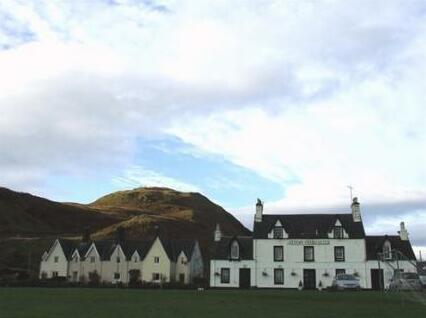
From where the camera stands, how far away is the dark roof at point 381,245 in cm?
7394

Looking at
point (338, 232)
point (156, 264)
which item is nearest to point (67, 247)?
point (156, 264)

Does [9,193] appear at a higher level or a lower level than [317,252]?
higher

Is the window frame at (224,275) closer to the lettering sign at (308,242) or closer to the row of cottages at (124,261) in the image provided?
the lettering sign at (308,242)

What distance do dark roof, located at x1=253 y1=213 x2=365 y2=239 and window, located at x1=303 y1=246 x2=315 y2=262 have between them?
4.80 feet

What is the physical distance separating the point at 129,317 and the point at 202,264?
7824 centimetres

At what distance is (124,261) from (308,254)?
96.9 ft

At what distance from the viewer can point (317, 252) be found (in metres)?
76.1

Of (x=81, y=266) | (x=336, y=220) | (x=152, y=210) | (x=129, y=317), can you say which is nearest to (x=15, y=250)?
(x=81, y=266)

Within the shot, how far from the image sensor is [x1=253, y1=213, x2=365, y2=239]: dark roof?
7644 cm

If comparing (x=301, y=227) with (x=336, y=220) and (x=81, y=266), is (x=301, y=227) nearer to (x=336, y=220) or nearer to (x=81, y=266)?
(x=336, y=220)

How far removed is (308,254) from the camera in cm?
7631

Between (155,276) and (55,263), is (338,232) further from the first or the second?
(55,263)

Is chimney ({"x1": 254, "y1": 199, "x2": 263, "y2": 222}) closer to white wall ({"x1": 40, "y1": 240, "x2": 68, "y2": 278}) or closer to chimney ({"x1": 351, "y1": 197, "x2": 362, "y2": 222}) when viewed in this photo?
chimney ({"x1": 351, "y1": 197, "x2": 362, "y2": 222})

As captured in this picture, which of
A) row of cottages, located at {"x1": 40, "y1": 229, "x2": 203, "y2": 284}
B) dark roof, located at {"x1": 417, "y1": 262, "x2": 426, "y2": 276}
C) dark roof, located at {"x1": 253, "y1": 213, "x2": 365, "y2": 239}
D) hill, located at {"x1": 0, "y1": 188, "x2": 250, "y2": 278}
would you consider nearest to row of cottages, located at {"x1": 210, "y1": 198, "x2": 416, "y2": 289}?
dark roof, located at {"x1": 253, "y1": 213, "x2": 365, "y2": 239}
